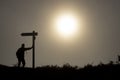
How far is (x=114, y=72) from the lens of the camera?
47.0 ft

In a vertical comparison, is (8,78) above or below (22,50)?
below

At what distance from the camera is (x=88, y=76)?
1414 centimetres

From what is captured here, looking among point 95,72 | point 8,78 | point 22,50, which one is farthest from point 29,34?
point 95,72

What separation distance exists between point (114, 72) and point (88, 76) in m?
1.52

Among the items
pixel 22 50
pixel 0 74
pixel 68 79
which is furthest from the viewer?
pixel 22 50

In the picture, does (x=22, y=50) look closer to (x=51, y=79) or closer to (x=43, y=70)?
(x=43, y=70)

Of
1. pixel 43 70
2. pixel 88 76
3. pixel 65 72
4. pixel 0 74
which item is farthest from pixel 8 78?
pixel 88 76

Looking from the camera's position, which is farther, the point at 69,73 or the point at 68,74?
the point at 69,73

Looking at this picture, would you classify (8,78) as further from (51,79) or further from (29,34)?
(29,34)

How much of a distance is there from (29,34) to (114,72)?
6338mm

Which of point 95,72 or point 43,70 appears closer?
point 95,72

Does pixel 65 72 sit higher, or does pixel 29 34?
pixel 29 34

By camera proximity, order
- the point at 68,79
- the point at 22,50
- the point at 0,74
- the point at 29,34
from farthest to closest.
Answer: the point at 22,50, the point at 29,34, the point at 0,74, the point at 68,79

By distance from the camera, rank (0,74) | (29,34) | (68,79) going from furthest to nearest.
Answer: (29,34)
(0,74)
(68,79)
